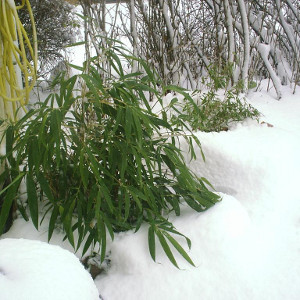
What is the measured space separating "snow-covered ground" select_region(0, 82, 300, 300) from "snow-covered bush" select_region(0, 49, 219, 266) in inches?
2.5

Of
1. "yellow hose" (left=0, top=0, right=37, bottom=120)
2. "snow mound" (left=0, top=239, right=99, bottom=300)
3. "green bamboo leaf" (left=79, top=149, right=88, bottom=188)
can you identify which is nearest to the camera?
"snow mound" (left=0, top=239, right=99, bottom=300)

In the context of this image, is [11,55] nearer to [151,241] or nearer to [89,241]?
[89,241]

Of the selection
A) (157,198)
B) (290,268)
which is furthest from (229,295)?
(157,198)

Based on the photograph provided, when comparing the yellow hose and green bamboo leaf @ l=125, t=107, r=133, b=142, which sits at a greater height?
the yellow hose

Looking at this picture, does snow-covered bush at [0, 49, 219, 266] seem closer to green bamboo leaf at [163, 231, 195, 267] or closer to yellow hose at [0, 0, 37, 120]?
green bamboo leaf at [163, 231, 195, 267]

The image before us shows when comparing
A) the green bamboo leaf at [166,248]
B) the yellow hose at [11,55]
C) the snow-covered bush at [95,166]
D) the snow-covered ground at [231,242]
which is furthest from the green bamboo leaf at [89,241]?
the yellow hose at [11,55]

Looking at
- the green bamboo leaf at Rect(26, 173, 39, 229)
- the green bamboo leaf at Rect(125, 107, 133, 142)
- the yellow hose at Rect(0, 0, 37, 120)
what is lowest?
the green bamboo leaf at Rect(26, 173, 39, 229)

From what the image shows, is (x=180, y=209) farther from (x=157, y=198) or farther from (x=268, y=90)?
(x=268, y=90)

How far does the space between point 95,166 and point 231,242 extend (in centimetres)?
56

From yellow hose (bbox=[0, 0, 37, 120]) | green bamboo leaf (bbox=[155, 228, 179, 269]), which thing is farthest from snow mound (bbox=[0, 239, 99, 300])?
yellow hose (bbox=[0, 0, 37, 120])

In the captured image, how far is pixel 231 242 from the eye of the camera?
1.16 metres

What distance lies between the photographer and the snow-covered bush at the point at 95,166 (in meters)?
1.04

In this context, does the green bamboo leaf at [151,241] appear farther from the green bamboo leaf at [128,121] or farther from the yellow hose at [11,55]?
the yellow hose at [11,55]

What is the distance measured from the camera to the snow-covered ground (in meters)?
1.04
